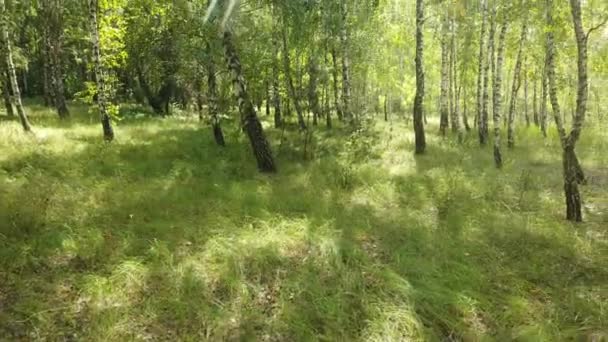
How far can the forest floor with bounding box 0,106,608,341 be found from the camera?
4.84 m

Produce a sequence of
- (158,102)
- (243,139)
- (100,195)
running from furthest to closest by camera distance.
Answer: (158,102)
(243,139)
(100,195)

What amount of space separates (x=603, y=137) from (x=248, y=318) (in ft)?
69.6

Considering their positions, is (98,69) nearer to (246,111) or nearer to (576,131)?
(246,111)

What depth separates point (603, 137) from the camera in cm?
1900

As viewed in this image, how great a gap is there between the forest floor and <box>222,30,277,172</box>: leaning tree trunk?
487 mm

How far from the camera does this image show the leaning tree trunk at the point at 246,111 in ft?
32.0

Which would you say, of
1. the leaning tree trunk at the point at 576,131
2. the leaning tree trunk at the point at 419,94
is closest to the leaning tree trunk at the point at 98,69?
the leaning tree trunk at the point at 419,94

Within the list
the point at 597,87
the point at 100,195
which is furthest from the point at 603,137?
the point at 100,195

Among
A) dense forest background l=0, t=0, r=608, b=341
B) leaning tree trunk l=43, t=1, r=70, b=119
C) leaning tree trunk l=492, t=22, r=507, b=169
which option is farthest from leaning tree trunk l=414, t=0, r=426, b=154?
leaning tree trunk l=43, t=1, r=70, b=119

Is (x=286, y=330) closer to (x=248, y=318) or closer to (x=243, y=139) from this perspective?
(x=248, y=318)

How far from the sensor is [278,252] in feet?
20.1

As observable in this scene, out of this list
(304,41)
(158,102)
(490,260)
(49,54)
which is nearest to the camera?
(490,260)

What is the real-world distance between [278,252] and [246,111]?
16.2 ft

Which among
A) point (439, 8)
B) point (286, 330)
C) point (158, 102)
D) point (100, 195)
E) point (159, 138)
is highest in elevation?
point (439, 8)
